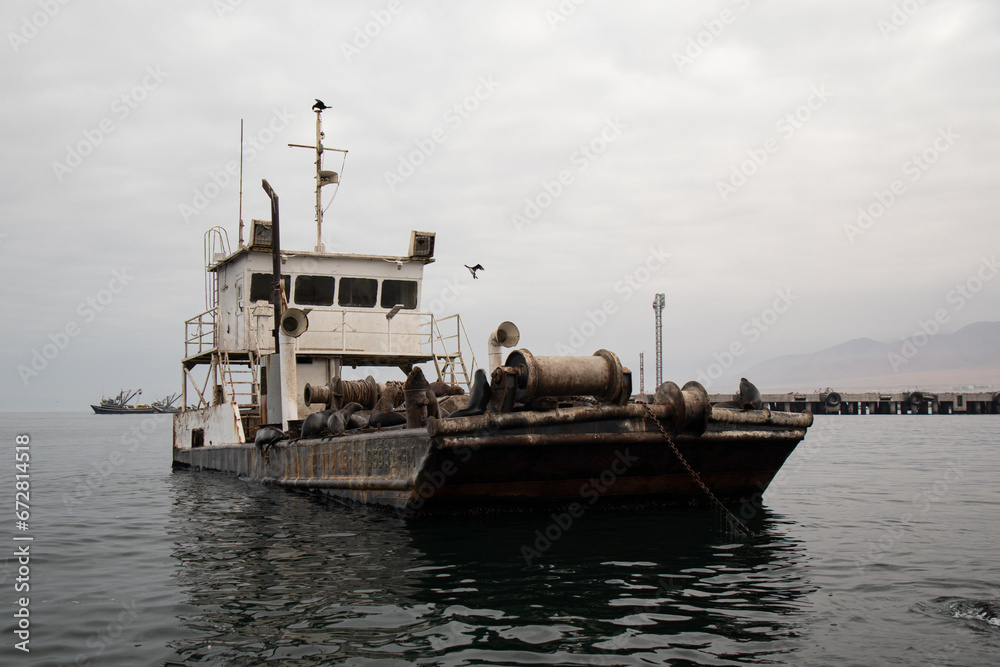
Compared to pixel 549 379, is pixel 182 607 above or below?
below

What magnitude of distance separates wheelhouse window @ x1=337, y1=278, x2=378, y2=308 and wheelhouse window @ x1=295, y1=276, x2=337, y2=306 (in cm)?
24

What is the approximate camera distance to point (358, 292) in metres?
18.0

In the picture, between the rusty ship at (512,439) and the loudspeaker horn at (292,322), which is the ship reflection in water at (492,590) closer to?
the rusty ship at (512,439)

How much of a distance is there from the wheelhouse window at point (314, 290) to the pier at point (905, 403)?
163ft

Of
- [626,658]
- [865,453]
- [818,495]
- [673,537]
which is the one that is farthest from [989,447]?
[626,658]

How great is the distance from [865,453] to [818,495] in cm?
1218

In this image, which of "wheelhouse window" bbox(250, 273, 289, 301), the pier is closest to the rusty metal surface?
"wheelhouse window" bbox(250, 273, 289, 301)

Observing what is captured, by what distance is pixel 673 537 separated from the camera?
848 centimetres

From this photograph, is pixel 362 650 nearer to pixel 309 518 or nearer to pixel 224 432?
pixel 309 518

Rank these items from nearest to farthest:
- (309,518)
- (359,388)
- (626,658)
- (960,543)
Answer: (626,658) < (960,543) < (309,518) < (359,388)

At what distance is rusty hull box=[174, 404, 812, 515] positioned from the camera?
28.7 ft

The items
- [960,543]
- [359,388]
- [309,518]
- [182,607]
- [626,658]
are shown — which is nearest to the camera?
[626,658]

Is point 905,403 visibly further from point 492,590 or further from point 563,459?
point 492,590

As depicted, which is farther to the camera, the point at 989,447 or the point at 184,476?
the point at 989,447
